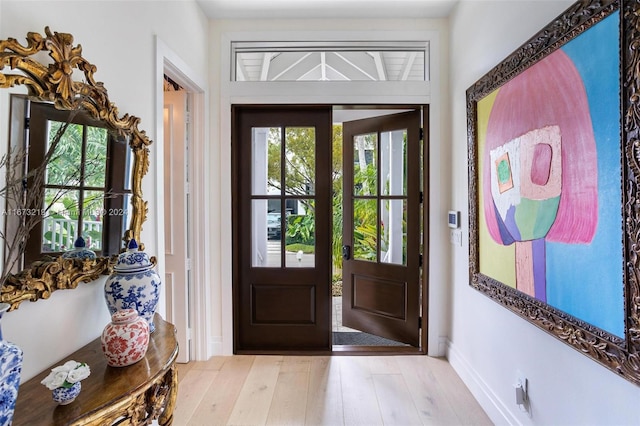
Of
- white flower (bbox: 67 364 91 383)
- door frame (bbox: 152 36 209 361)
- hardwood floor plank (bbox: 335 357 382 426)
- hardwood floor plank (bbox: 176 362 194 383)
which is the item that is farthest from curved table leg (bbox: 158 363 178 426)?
door frame (bbox: 152 36 209 361)

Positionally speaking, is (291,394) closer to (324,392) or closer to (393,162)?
(324,392)

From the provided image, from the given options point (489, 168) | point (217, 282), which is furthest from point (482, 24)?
point (217, 282)

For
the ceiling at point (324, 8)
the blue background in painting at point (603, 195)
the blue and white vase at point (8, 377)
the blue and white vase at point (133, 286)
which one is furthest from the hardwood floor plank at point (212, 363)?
the ceiling at point (324, 8)

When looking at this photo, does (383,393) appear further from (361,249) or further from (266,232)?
(266,232)

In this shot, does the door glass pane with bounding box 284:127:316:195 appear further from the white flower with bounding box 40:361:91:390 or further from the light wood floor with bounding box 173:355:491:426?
the white flower with bounding box 40:361:91:390

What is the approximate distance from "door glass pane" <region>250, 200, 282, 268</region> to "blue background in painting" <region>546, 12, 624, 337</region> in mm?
1953

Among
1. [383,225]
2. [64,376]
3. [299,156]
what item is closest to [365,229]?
[383,225]

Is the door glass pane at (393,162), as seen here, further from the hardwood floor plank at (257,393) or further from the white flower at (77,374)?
the white flower at (77,374)

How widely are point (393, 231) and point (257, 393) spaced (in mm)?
1641

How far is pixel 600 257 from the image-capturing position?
41.6 inches

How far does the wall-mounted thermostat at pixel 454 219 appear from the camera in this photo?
2230 millimetres

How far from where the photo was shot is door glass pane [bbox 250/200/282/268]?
2564 millimetres

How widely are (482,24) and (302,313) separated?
2.48 meters

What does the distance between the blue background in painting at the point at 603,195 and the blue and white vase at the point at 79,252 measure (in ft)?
6.38
